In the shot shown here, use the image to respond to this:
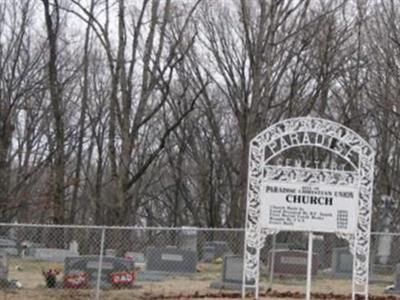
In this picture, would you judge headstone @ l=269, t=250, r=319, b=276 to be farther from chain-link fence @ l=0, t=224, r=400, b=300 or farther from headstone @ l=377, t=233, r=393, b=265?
headstone @ l=377, t=233, r=393, b=265

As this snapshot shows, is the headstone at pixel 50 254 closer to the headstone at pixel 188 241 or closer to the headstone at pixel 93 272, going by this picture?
the headstone at pixel 188 241

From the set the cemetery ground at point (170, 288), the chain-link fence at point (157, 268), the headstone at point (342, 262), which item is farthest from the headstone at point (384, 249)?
the cemetery ground at point (170, 288)

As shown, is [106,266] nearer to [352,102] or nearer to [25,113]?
[352,102]

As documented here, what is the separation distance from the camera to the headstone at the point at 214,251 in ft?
105

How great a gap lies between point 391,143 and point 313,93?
7000mm

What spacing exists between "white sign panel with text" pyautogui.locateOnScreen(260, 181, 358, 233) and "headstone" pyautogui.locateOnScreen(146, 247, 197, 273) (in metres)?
9.14

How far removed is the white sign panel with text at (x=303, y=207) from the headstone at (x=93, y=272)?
4866 millimetres

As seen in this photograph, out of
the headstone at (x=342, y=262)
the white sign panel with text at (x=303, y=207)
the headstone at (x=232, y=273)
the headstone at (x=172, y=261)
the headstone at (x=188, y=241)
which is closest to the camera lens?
the white sign panel with text at (x=303, y=207)

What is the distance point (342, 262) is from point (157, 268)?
627 centimetres

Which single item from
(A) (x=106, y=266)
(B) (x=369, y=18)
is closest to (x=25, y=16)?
(B) (x=369, y=18)

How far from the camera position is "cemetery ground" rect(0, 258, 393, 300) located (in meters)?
16.1

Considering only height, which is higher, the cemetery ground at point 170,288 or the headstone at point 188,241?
the headstone at point 188,241

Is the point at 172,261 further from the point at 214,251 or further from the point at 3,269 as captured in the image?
the point at 214,251

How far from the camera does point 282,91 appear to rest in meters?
38.8
